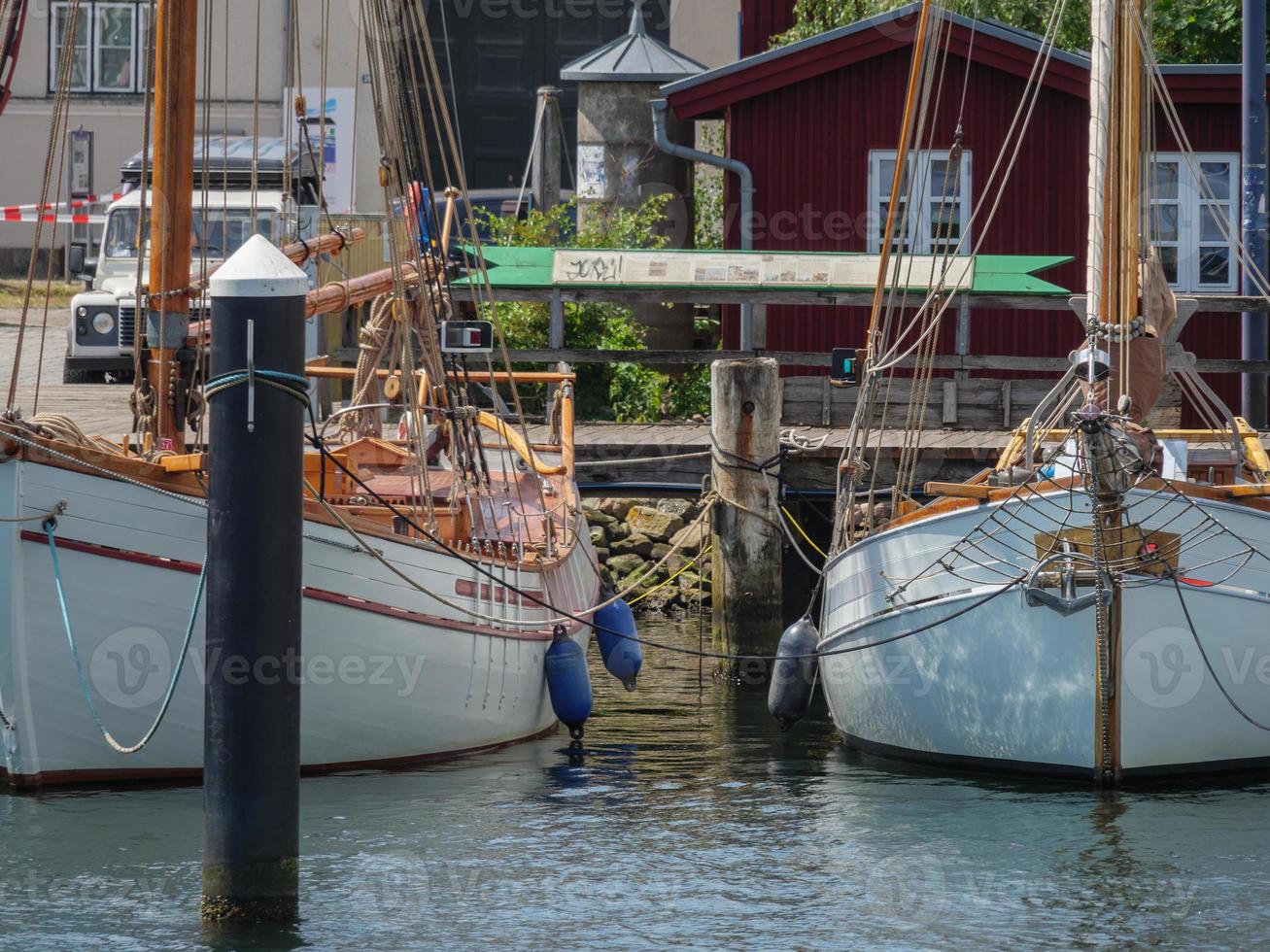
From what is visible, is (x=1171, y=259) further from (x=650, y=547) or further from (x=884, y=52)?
(x=650, y=547)

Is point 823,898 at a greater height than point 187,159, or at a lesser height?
lesser

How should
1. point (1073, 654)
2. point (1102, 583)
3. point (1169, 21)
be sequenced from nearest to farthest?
point (1102, 583)
point (1073, 654)
point (1169, 21)

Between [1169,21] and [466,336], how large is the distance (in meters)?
12.5

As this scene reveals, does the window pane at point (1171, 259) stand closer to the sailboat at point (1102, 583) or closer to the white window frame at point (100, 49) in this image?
the sailboat at point (1102, 583)

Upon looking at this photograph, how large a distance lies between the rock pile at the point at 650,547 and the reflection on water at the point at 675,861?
5.22m

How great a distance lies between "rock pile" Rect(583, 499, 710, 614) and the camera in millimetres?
15641

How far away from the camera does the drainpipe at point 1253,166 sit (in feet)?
49.5

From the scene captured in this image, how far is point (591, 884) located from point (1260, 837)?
3.11 m

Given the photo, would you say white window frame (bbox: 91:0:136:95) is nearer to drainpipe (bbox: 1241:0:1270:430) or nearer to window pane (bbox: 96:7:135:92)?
window pane (bbox: 96:7:135:92)

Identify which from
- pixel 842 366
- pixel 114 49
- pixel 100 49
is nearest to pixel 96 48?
pixel 100 49

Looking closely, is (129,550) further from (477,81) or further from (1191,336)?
(477,81)

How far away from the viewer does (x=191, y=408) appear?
380 inches

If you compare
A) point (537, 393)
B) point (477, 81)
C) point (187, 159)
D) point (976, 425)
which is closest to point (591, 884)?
point (187, 159)

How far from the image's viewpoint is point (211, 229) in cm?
1889
